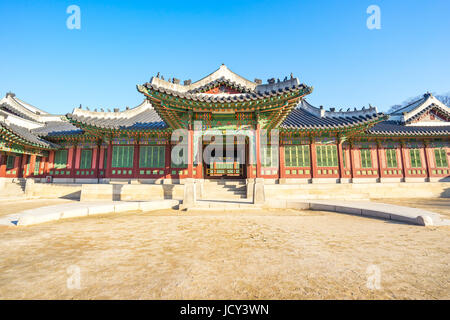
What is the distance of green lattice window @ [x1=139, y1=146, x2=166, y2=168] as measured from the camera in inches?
544

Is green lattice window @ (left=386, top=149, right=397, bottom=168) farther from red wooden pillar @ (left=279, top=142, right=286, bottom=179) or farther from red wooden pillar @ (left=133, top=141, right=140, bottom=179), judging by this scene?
red wooden pillar @ (left=133, top=141, right=140, bottom=179)

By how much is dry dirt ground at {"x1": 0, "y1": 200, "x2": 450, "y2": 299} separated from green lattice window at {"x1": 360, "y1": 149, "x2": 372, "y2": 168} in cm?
1110

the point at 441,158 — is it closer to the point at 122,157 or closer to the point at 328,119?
the point at 328,119

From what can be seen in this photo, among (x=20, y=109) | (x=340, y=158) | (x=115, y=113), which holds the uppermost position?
(x=20, y=109)

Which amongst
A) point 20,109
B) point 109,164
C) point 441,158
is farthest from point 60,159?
point 441,158

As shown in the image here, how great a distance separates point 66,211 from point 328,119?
1634 cm

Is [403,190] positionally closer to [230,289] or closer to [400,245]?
[400,245]

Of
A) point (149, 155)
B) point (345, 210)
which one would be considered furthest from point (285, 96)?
point (149, 155)

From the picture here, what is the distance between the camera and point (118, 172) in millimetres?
13812

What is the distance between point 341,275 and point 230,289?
147 centimetres

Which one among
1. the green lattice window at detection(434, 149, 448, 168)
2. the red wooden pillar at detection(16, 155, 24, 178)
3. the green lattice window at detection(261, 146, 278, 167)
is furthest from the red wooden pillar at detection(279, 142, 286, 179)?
the red wooden pillar at detection(16, 155, 24, 178)

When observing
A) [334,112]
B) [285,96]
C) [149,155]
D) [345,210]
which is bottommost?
[345,210]

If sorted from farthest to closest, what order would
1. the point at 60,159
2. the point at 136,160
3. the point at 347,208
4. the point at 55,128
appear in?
the point at 55,128 < the point at 60,159 < the point at 136,160 < the point at 347,208

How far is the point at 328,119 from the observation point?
14.7 meters
